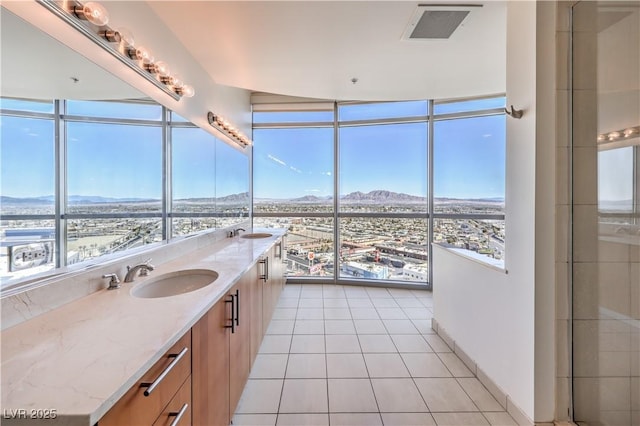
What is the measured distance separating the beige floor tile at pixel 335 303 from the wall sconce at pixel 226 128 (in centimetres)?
261

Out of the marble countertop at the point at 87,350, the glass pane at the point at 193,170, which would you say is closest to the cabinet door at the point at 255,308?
the marble countertop at the point at 87,350

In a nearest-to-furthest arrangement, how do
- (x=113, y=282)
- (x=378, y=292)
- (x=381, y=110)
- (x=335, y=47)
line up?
1. (x=113, y=282)
2. (x=335, y=47)
3. (x=378, y=292)
4. (x=381, y=110)

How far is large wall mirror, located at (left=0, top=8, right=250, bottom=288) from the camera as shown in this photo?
982 millimetres

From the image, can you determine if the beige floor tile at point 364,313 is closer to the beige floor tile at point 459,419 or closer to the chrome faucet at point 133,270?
the beige floor tile at point 459,419

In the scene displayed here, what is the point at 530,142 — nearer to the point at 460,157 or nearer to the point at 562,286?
the point at 562,286

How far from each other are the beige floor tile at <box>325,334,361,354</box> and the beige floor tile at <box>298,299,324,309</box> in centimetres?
79

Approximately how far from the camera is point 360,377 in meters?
1.99

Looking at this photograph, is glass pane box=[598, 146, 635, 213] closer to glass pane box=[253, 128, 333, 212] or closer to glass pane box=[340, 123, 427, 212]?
glass pane box=[340, 123, 427, 212]

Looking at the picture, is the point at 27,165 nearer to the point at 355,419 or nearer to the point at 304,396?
the point at 304,396

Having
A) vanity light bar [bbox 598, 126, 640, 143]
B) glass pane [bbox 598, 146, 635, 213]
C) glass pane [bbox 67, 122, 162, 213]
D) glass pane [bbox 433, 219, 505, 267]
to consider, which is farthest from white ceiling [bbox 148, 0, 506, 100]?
glass pane [bbox 433, 219, 505, 267]

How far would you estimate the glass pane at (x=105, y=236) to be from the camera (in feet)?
4.13

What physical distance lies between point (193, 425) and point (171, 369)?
0.37 m

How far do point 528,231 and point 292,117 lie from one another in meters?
3.72

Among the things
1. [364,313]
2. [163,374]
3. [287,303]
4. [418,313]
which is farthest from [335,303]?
[163,374]
